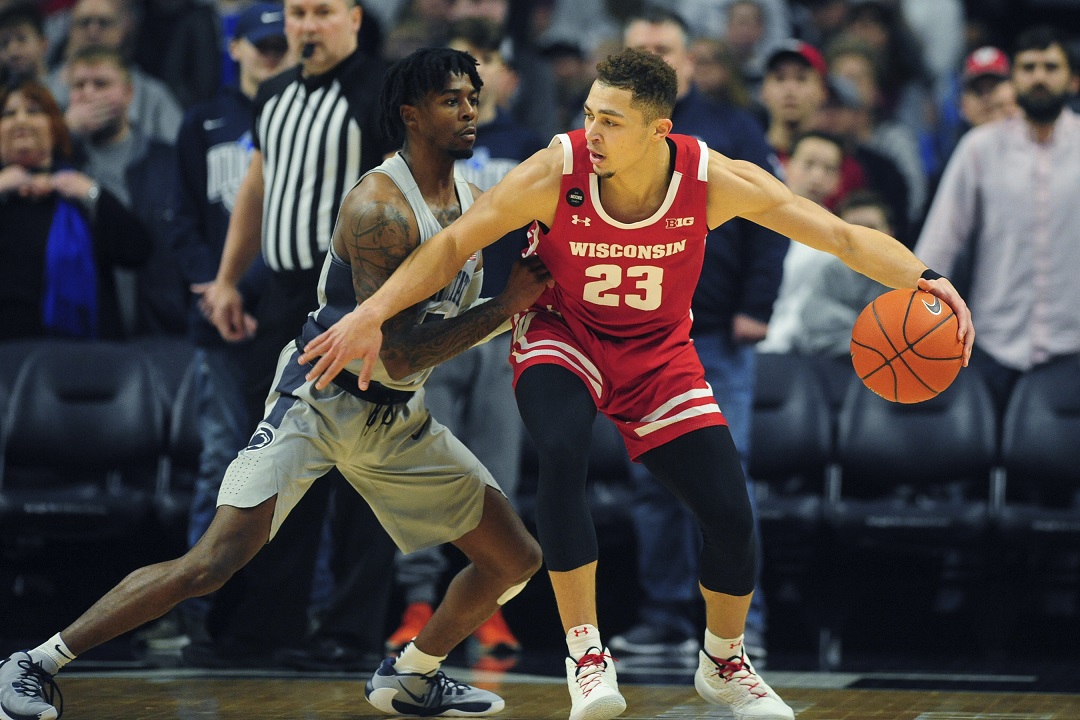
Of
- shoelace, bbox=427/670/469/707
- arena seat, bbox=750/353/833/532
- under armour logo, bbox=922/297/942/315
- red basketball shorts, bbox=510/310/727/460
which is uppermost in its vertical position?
under armour logo, bbox=922/297/942/315

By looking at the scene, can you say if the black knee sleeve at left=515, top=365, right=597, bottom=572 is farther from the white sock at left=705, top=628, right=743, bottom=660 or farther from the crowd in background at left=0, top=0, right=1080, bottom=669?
the crowd in background at left=0, top=0, right=1080, bottom=669

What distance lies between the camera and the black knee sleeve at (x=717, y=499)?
4840 millimetres

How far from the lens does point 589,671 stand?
15.7 feet

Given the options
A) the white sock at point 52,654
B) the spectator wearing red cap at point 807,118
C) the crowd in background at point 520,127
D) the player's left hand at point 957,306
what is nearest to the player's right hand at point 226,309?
the crowd in background at point 520,127

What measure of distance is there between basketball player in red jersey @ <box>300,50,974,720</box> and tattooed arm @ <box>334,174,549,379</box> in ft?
0.37

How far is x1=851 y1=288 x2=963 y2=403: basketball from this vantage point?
4.93m

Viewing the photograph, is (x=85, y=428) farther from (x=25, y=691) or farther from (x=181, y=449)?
(x=25, y=691)

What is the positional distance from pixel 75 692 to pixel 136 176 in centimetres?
379

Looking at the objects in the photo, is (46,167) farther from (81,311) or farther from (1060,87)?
(1060,87)

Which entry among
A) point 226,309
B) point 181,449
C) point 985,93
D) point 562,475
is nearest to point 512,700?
point 562,475

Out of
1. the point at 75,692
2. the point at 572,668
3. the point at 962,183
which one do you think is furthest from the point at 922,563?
the point at 75,692

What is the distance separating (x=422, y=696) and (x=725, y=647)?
102cm

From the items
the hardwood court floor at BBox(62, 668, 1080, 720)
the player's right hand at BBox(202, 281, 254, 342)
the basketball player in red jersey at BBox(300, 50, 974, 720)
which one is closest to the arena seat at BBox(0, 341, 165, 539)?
the player's right hand at BBox(202, 281, 254, 342)

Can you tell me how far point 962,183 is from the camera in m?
7.94
